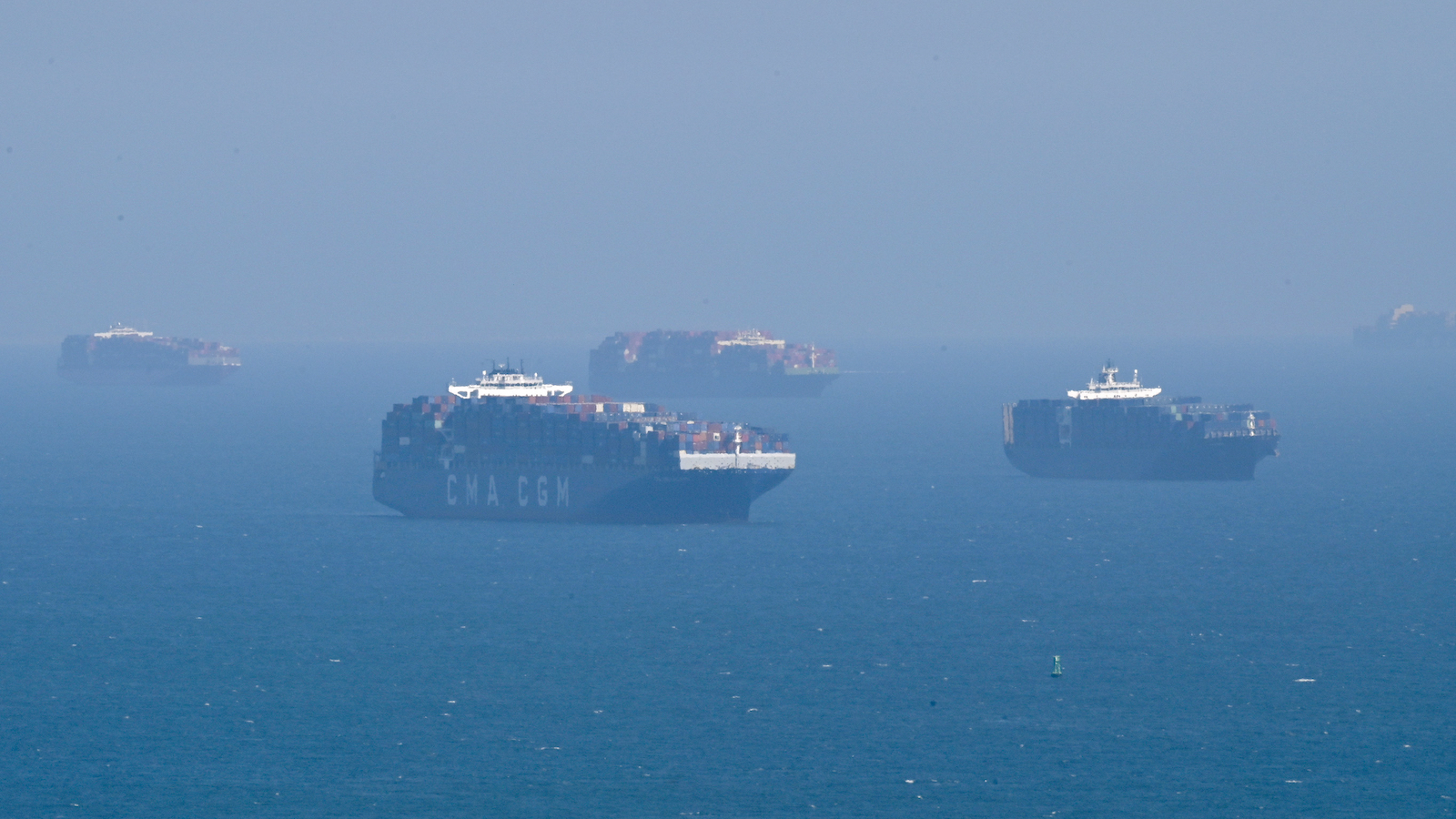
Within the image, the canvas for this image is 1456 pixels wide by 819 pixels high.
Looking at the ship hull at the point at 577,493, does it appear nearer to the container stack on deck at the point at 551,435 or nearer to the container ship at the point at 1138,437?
the container stack on deck at the point at 551,435

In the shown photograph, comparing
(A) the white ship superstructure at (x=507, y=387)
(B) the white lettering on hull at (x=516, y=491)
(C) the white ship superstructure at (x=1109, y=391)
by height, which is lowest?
(B) the white lettering on hull at (x=516, y=491)

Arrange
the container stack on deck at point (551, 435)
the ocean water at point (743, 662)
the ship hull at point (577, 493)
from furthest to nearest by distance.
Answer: the ship hull at point (577, 493)
the container stack on deck at point (551, 435)
the ocean water at point (743, 662)

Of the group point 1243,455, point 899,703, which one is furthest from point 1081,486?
point 899,703

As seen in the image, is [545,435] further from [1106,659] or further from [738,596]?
[1106,659]

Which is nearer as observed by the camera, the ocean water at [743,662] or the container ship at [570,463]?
the ocean water at [743,662]

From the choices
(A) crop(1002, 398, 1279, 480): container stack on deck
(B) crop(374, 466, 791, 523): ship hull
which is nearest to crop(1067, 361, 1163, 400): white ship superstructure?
(A) crop(1002, 398, 1279, 480): container stack on deck

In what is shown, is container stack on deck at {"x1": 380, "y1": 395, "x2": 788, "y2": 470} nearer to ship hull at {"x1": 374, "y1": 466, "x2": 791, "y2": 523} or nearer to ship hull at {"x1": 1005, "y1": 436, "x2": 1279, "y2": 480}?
ship hull at {"x1": 374, "y1": 466, "x2": 791, "y2": 523}

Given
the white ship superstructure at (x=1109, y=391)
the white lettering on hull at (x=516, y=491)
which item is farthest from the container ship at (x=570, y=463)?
the white ship superstructure at (x=1109, y=391)
